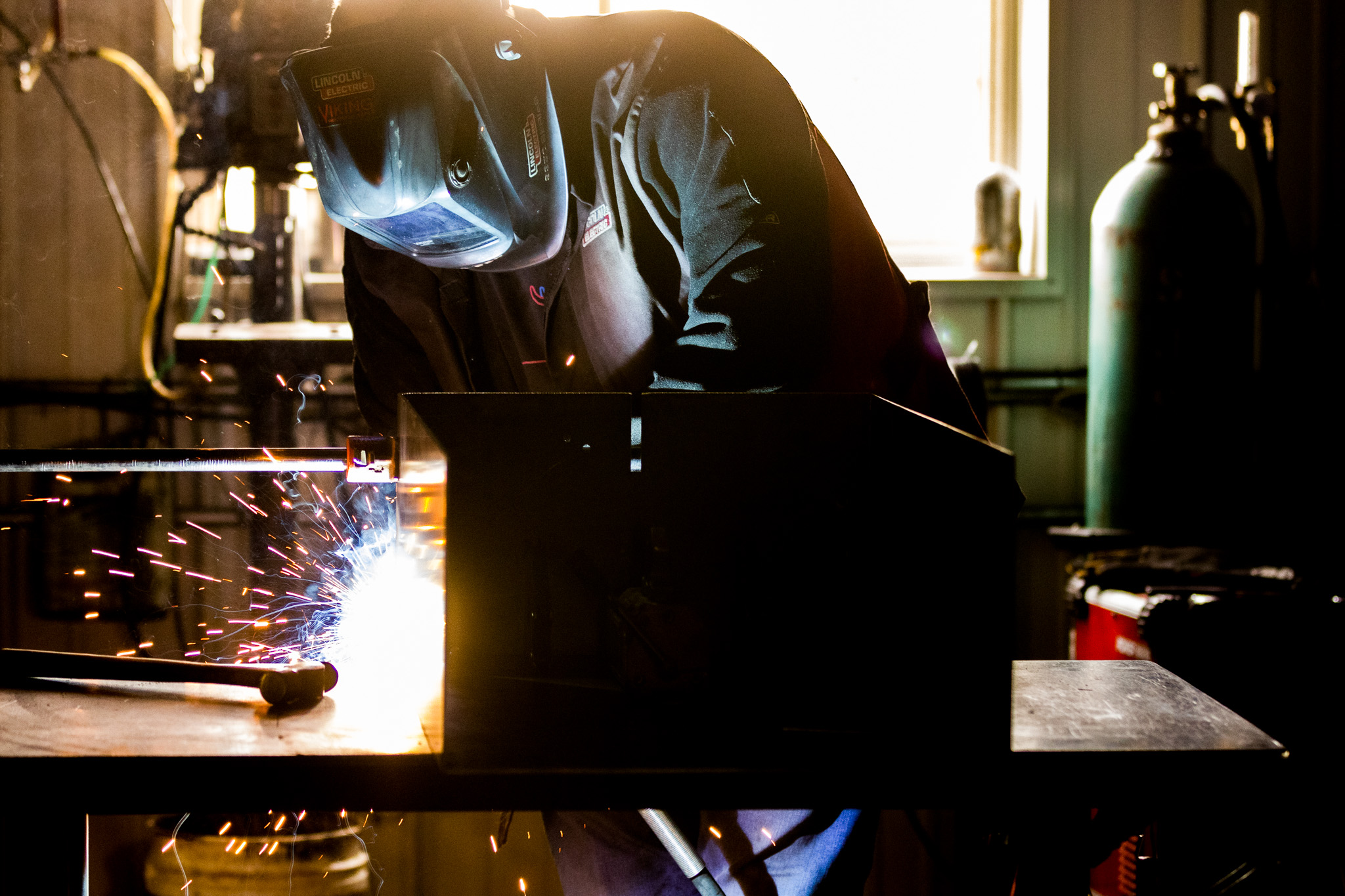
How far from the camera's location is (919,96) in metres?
2.59

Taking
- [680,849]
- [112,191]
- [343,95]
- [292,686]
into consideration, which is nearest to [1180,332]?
[680,849]

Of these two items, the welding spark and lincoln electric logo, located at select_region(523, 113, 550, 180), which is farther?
the welding spark

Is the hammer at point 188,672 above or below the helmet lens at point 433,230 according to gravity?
below

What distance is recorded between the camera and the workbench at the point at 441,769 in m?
0.70

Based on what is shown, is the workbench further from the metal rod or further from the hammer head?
the metal rod

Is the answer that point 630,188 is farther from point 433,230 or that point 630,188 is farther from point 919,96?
point 919,96

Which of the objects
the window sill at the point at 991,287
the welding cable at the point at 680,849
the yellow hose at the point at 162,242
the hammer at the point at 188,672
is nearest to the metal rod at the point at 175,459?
the hammer at the point at 188,672

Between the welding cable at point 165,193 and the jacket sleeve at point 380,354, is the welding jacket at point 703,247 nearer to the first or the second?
the jacket sleeve at point 380,354

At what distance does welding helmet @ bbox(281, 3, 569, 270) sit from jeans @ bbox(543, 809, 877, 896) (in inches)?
29.6

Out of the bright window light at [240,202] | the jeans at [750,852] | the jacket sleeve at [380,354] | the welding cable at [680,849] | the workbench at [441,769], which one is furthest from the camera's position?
the bright window light at [240,202]

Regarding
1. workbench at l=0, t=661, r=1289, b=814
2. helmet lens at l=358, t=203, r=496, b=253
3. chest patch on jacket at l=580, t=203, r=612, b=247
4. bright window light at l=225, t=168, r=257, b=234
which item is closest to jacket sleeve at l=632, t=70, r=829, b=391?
chest patch on jacket at l=580, t=203, r=612, b=247

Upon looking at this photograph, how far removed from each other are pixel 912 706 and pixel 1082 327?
203 centimetres

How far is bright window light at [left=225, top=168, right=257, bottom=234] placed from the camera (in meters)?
2.12

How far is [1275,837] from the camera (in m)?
1.59
